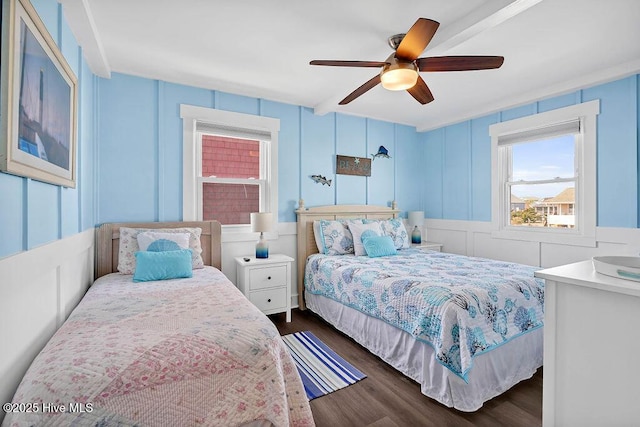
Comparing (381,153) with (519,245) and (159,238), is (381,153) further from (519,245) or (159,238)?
(159,238)

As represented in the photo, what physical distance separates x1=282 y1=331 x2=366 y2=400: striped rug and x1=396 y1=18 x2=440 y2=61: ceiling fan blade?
234 centimetres

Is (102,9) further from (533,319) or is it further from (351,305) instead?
(533,319)

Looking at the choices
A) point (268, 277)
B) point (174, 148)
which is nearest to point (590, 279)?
point (268, 277)

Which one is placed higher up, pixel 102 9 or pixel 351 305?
pixel 102 9

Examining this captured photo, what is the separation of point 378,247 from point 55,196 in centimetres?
286

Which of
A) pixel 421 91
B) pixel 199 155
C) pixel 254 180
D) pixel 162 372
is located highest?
pixel 421 91

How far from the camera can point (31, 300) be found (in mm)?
1353

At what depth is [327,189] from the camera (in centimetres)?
402

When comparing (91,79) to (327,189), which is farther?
(327,189)

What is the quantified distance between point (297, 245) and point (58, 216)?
95.4 inches

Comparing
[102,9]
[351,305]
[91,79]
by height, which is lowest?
[351,305]

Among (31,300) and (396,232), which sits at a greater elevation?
(396,232)

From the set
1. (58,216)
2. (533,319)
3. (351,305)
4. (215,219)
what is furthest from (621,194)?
(58,216)

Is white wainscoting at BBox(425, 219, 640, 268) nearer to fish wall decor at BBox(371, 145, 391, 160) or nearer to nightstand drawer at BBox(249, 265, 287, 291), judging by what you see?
fish wall decor at BBox(371, 145, 391, 160)
